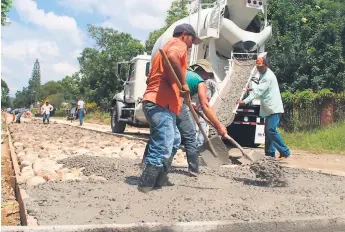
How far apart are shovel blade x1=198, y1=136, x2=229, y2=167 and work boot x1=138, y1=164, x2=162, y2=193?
4.52 ft

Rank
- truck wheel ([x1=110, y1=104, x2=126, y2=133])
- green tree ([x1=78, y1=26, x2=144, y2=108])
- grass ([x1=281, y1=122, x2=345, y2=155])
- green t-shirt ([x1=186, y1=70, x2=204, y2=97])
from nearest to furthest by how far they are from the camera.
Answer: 1. green t-shirt ([x1=186, y1=70, x2=204, y2=97])
2. grass ([x1=281, y1=122, x2=345, y2=155])
3. truck wheel ([x1=110, y1=104, x2=126, y2=133])
4. green tree ([x1=78, y1=26, x2=144, y2=108])

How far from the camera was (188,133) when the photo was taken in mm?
5809

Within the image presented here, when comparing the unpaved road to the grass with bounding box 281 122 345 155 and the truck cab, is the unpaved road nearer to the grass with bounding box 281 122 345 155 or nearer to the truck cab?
the grass with bounding box 281 122 345 155

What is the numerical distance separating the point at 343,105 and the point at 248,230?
37.1ft

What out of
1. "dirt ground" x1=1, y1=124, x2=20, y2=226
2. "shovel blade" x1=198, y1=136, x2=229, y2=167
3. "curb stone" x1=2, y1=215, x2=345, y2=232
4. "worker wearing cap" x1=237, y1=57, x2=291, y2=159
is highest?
"worker wearing cap" x1=237, y1=57, x2=291, y2=159

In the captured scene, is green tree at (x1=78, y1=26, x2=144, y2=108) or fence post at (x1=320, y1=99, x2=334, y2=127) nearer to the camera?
fence post at (x1=320, y1=99, x2=334, y2=127)

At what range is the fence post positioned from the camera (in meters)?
13.8

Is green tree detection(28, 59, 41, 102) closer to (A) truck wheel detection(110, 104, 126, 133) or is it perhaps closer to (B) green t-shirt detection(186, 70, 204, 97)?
(A) truck wheel detection(110, 104, 126, 133)

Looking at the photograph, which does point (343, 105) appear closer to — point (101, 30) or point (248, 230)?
point (248, 230)

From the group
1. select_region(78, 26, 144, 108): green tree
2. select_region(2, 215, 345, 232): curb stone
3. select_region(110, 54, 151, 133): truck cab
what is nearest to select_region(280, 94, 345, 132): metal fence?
select_region(110, 54, 151, 133): truck cab

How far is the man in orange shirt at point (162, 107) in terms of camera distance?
15.5 feet

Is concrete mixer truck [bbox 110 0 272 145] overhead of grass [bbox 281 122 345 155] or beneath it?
overhead

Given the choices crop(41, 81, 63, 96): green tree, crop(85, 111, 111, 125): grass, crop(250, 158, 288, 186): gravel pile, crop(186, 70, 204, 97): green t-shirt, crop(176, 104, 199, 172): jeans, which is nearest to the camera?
crop(250, 158, 288, 186): gravel pile

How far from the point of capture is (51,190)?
464 centimetres
